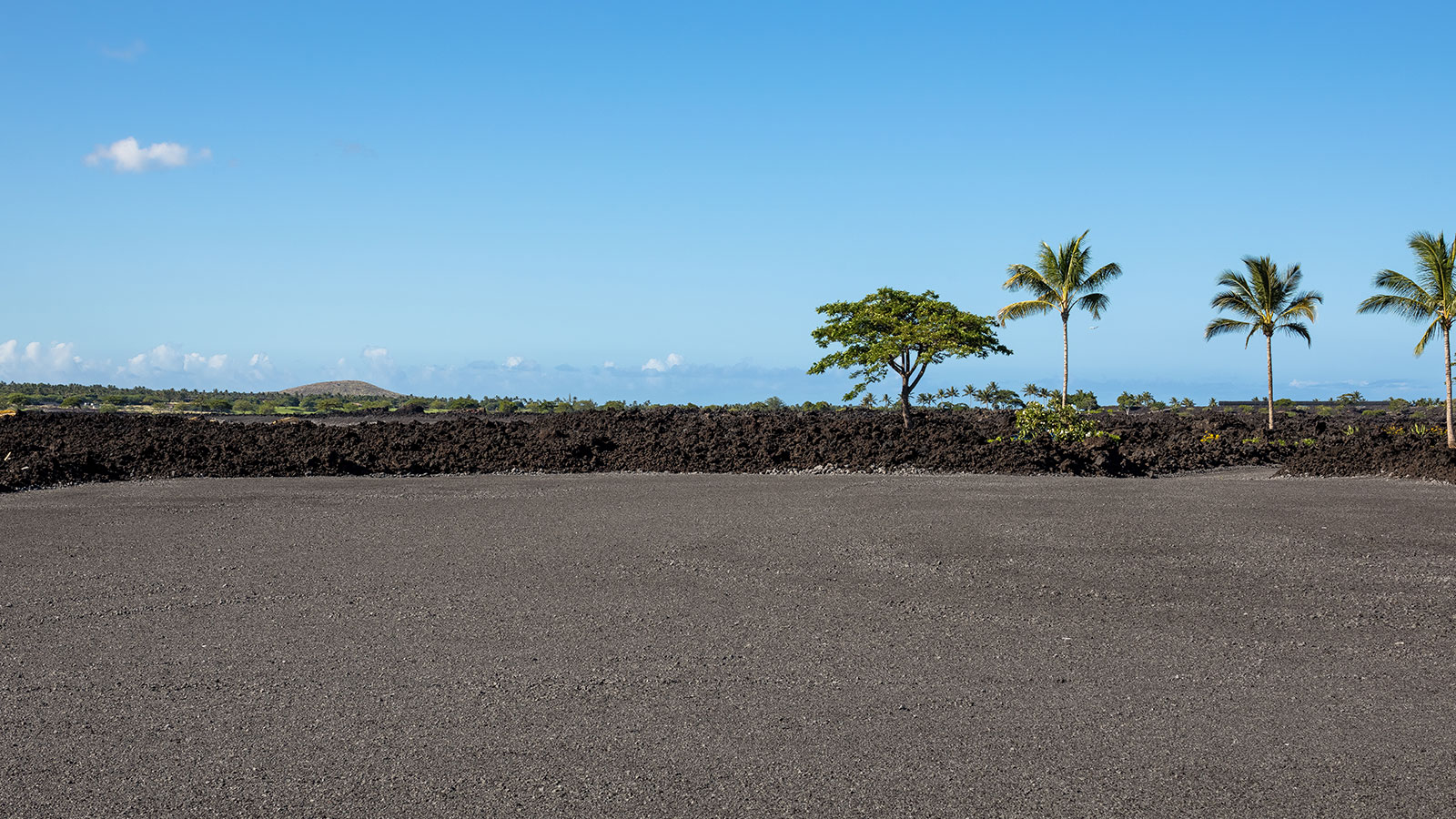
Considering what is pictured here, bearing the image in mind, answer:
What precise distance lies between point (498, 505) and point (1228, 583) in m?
8.95

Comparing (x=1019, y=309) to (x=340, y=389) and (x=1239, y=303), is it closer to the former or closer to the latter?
(x=1239, y=303)

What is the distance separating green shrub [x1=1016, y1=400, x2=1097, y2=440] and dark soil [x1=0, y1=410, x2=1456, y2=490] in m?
0.42

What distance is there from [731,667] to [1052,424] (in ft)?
54.5

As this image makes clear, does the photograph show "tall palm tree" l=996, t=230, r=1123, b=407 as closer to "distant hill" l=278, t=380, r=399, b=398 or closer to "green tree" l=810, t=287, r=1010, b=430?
"green tree" l=810, t=287, r=1010, b=430

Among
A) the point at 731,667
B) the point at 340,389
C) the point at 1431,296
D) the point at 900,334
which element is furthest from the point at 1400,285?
the point at 340,389

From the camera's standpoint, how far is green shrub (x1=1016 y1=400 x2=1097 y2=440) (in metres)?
20.4

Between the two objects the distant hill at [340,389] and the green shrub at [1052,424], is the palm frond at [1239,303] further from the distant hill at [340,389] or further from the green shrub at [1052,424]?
the distant hill at [340,389]

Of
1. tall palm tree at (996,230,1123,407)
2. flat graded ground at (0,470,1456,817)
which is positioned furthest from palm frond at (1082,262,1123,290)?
flat graded ground at (0,470,1456,817)

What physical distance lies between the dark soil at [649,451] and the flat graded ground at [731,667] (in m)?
6.18

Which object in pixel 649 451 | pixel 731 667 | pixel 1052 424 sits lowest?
pixel 731 667

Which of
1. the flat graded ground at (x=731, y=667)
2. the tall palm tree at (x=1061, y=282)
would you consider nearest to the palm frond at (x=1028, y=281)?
the tall palm tree at (x=1061, y=282)

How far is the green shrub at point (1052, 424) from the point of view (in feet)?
66.9

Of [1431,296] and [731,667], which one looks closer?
[731,667]

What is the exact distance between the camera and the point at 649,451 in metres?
19.5
